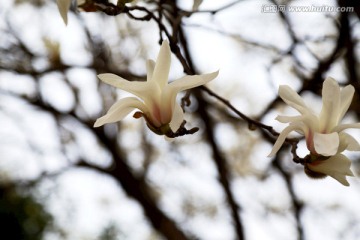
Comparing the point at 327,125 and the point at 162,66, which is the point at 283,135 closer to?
the point at 327,125

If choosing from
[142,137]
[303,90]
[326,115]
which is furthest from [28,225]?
[326,115]

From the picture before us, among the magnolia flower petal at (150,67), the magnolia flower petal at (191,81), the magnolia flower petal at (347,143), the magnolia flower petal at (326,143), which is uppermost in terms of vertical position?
the magnolia flower petal at (191,81)

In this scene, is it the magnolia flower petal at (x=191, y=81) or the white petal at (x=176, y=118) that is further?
the white petal at (x=176, y=118)

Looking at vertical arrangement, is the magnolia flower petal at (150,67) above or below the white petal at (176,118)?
above

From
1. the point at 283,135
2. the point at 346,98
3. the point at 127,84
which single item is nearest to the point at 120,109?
the point at 127,84

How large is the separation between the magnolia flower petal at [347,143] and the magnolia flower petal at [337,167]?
0.01m

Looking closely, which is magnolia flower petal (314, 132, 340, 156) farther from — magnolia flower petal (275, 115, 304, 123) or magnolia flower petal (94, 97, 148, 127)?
magnolia flower petal (94, 97, 148, 127)

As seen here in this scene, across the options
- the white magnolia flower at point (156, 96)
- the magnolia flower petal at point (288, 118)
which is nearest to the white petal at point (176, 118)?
the white magnolia flower at point (156, 96)

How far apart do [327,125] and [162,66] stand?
25 cm

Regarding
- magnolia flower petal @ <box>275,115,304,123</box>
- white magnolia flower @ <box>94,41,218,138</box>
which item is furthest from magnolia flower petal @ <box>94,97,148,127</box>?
magnolia flower petal @ <box>275,115,304,123</box>

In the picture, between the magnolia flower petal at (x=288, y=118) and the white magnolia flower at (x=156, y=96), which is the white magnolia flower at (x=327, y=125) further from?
the white magnolia flower at (x=156, y=96)

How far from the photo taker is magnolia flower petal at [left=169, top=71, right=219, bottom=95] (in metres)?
0.55

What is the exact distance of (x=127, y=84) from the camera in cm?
59

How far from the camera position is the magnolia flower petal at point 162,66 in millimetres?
597
